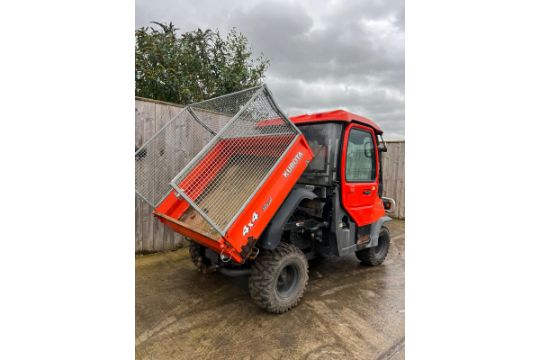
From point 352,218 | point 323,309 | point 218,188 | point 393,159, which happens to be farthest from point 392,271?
point 393,159

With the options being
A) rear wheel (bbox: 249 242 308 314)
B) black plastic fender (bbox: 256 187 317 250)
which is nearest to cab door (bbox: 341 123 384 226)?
black plastic fender (bbox: 256 187 317 250)

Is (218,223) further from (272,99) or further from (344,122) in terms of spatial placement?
(344,122)

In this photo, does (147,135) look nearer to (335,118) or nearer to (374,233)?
(335,118)

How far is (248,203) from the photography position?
2.31 meters

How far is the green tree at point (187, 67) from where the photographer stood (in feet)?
25.3

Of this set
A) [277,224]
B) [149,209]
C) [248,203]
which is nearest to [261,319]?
[277,224]

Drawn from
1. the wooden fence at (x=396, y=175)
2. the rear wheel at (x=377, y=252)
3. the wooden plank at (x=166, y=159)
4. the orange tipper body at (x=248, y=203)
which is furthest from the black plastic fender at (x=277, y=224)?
the wooden fence at (x=396, y=175)

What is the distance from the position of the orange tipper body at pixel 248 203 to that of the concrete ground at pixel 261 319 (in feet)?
2.23

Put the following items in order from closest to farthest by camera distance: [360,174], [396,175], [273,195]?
[273,195] < [360,174] < [396,175]

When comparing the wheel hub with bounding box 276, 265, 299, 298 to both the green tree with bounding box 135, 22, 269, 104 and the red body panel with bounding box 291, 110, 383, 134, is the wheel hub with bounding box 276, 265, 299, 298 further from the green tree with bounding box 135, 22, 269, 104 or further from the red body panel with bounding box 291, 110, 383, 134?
the green tree with bounding box 135, 22, 269, 104

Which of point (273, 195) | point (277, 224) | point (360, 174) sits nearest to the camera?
point (273, 195)

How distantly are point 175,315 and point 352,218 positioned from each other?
2115 mm

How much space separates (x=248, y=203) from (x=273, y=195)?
0.94 feet

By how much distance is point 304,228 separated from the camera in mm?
3076
